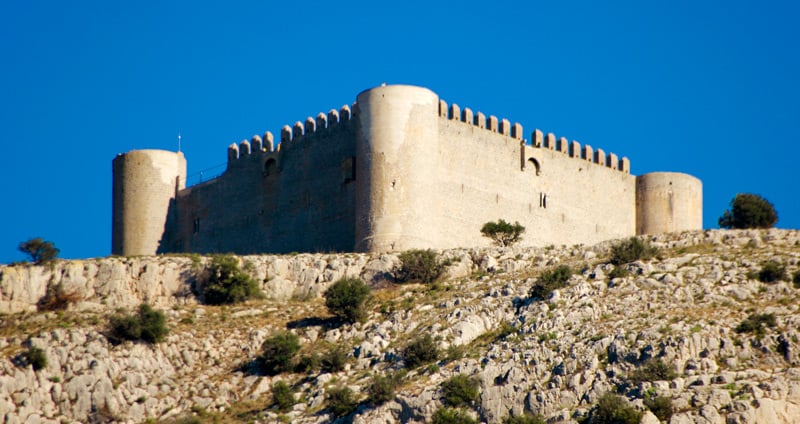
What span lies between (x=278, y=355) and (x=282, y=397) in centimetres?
252

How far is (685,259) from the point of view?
45.2 m

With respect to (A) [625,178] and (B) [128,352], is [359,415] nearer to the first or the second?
(B) [128,352]

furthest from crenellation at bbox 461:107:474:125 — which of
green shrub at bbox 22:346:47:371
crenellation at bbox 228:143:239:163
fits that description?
green shrub at bbox 22:346:47:371

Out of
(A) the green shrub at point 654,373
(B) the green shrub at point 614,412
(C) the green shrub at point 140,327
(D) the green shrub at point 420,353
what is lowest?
(B) the green shrub at point 614,412

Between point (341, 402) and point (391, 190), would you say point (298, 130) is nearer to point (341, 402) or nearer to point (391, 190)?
point (391, 190)

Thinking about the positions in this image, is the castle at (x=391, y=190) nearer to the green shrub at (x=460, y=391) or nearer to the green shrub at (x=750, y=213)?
the green shrub at (x=750, y=213)

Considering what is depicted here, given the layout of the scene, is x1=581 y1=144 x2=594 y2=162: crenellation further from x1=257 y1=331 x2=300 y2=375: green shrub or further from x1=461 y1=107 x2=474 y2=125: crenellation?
x1=257 y1=331 x2=300 y2=375: green shrub

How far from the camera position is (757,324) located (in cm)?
3966

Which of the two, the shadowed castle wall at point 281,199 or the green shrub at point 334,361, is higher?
the shadowed castle wall at point 281,199

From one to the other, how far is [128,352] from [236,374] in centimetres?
306

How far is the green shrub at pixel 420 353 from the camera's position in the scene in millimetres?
42094

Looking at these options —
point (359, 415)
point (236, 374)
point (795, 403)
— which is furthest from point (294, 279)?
point (795, 403)

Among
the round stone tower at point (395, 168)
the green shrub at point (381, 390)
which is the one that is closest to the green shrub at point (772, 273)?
the green shrub at point (381, 390)

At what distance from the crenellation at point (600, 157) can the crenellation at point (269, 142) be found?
12.9 meters
